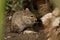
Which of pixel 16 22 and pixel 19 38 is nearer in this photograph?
pixel 19 38

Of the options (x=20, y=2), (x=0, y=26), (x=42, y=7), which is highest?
(x=20, y=2)

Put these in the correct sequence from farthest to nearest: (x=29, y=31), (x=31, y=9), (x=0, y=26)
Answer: (x=31, y=9)
(x=29, y=31)
(x=0, y=26)

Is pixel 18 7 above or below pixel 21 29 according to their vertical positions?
above

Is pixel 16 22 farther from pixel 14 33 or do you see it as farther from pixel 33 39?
pixel 33 39

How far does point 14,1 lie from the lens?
10.6 feet

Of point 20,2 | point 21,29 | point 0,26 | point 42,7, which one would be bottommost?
point 0,26

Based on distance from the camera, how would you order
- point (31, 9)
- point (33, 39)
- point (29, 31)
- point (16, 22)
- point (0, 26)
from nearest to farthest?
1. point (0, 26)
2. point (33, 39)
3. point (29, 31)
4. point (16, 22)
5. point (31, 9)

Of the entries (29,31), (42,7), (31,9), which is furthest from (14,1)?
(29,31)

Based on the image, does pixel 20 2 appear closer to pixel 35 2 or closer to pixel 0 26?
pixel 35 2

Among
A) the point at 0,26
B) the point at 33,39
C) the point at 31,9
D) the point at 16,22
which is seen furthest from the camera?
the point at 31,9

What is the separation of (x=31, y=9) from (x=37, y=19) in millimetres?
254

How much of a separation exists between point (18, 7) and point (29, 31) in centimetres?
62

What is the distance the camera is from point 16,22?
2.89m

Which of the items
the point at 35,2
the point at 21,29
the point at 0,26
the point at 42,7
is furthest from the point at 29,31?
the point at 0,26
